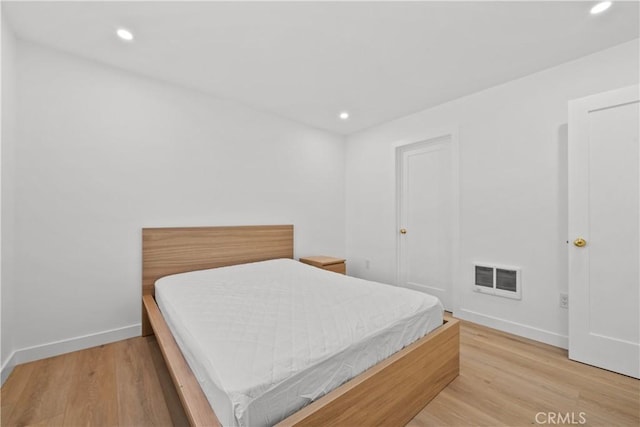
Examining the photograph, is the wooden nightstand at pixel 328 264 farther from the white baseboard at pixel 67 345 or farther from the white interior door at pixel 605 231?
the white interior door at pixel 605 231

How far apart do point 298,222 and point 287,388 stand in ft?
8.66

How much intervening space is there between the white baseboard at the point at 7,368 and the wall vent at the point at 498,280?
12.0ft

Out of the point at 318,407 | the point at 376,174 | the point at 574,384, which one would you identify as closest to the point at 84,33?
the point at 318,407

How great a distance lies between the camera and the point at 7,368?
1763 millimetres

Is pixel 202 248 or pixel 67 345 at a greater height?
pixel 202 248

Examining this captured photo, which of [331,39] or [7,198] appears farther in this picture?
[331,39]

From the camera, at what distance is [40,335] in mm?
1999

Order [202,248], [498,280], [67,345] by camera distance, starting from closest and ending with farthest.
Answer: [67,345] → [498,280] → [202,248]

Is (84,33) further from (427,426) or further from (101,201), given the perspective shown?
(427,426)

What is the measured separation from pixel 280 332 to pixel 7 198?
2025 mm

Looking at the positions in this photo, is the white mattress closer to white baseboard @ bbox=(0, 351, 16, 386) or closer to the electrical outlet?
white baseboard @ bbox=(0, 351, 16, 386)

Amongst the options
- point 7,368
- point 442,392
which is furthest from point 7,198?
point 442,392

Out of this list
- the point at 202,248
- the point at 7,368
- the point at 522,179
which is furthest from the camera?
the point at 202,248

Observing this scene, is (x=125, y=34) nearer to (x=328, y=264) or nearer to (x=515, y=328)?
(x=328, y=264)
